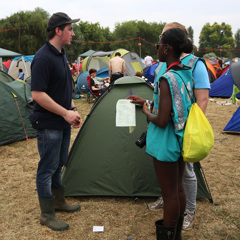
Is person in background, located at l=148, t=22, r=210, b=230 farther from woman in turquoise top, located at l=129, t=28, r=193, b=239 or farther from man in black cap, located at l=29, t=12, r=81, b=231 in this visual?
man in black cap, located at l=29, t=12, r=81, b=231

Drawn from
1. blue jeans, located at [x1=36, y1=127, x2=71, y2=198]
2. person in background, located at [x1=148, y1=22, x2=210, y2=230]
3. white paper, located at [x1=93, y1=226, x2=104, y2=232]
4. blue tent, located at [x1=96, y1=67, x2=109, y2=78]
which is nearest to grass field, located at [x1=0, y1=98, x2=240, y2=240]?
white paper, located at [x1=93, y1=226, x2=104, y2=232]

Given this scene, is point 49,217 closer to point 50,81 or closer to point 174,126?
point 50,81

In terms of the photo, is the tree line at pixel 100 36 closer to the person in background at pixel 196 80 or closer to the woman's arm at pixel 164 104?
the person in background at pixel 196 80

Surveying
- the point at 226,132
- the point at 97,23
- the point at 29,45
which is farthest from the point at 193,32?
the point at 226,132

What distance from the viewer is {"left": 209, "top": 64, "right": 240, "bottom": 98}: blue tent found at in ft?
35.0

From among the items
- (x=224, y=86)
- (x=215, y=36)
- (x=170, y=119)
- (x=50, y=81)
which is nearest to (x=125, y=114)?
(x=170, y=119)

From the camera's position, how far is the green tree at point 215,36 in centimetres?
7950

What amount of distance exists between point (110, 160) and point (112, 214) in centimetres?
65

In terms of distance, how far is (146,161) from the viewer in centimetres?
321

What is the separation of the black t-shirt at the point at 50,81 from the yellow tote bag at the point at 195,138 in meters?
1.19

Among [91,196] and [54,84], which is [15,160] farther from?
[54,84]

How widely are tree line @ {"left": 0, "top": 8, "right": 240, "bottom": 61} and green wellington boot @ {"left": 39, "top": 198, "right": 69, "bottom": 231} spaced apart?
4300 millimetres

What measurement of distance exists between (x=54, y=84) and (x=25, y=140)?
3787mm

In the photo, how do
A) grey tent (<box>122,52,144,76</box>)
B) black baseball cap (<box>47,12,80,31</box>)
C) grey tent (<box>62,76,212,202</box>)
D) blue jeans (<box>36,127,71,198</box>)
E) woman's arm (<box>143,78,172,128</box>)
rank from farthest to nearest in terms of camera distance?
grey tent (<box>122,52,144,76</box>) → grey tent (<box>62,76,212,202</box>) → blue jeans (<box>36,127,71,198</box>) → black baseball cap (<box>47,12,80,31</box>) → woman's arm (<box>143,78,172,128</box>)
